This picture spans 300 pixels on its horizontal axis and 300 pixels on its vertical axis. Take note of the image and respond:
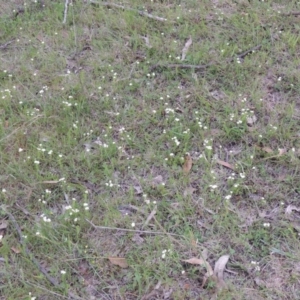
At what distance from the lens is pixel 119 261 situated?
2.74 meters

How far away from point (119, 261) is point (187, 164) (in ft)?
2.85

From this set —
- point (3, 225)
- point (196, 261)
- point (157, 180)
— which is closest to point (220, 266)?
point (196, 261)

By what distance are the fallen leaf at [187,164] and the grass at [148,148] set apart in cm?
4

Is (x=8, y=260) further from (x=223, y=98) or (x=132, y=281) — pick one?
(x=223, y=98)

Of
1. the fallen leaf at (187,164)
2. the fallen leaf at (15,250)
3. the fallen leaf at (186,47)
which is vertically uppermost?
the fallen leaf at (186,47)

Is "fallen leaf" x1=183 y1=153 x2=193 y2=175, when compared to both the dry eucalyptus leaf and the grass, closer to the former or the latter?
the grass

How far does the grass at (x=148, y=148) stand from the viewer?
8.91ft

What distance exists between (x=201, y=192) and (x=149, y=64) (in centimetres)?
147

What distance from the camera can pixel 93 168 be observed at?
328 centimetres

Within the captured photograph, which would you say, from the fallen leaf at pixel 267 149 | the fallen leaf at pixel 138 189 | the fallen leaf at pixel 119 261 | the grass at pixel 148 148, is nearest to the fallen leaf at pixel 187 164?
the grass at pixel 148 148

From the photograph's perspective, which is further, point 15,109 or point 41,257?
point 15,109

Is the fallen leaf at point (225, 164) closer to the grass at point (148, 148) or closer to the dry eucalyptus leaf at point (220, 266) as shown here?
the grass at point (148, 148)

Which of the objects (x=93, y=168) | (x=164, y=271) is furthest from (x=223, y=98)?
(x=164, y=271)

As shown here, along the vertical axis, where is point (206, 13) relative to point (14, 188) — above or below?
above
